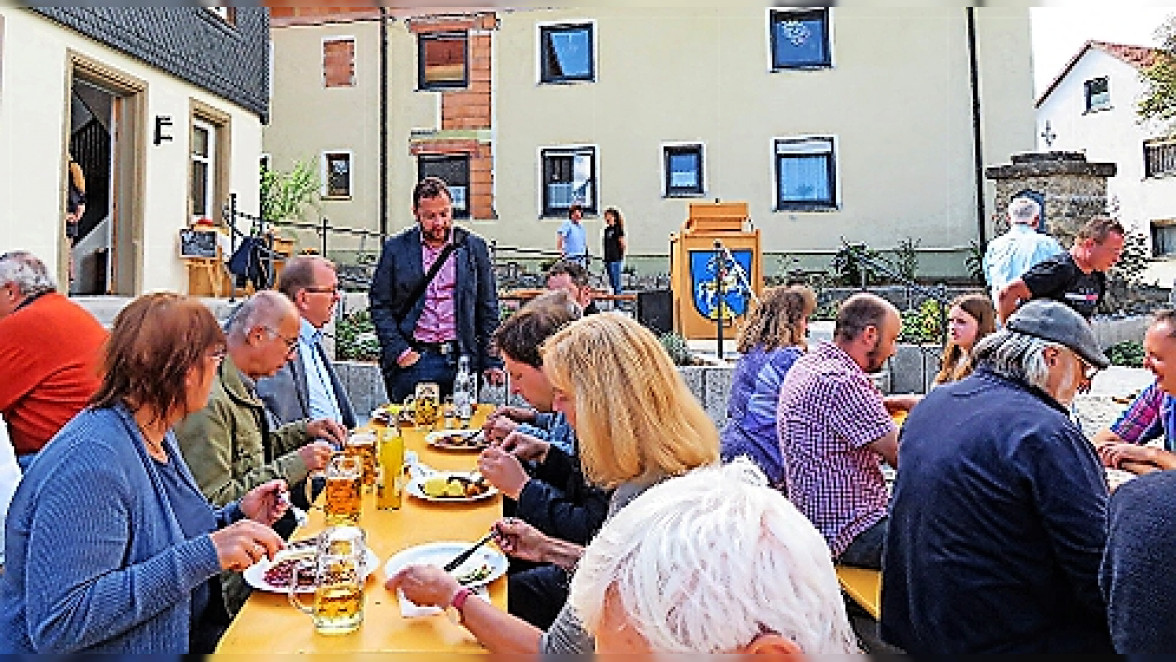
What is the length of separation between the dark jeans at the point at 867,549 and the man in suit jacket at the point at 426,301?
2246 millimetres

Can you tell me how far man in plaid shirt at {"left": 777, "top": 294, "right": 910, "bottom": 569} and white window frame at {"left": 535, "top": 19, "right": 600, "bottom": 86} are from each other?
15.3 m

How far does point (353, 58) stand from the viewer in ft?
59.1

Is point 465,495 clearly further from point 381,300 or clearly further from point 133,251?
point 133,251

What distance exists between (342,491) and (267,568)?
372 mm

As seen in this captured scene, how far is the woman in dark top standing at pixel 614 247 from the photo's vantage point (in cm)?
1272

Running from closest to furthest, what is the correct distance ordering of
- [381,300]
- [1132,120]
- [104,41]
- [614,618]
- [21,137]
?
[614,618], [381,300], [21,137], [104,41], [1132,120]

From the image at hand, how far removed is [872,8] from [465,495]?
1815 millimetres

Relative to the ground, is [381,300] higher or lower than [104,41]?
lower

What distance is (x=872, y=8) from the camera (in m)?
1.10

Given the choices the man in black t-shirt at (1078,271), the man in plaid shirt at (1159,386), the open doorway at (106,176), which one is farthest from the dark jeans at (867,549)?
the open doorway at (106,176)

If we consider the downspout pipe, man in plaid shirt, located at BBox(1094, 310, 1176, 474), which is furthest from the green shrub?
the downspout pipe

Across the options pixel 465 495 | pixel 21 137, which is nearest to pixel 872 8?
pixel 465 495

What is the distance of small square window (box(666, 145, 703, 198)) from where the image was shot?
17.1m

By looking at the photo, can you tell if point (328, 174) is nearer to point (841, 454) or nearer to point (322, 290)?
point (322, 290)
